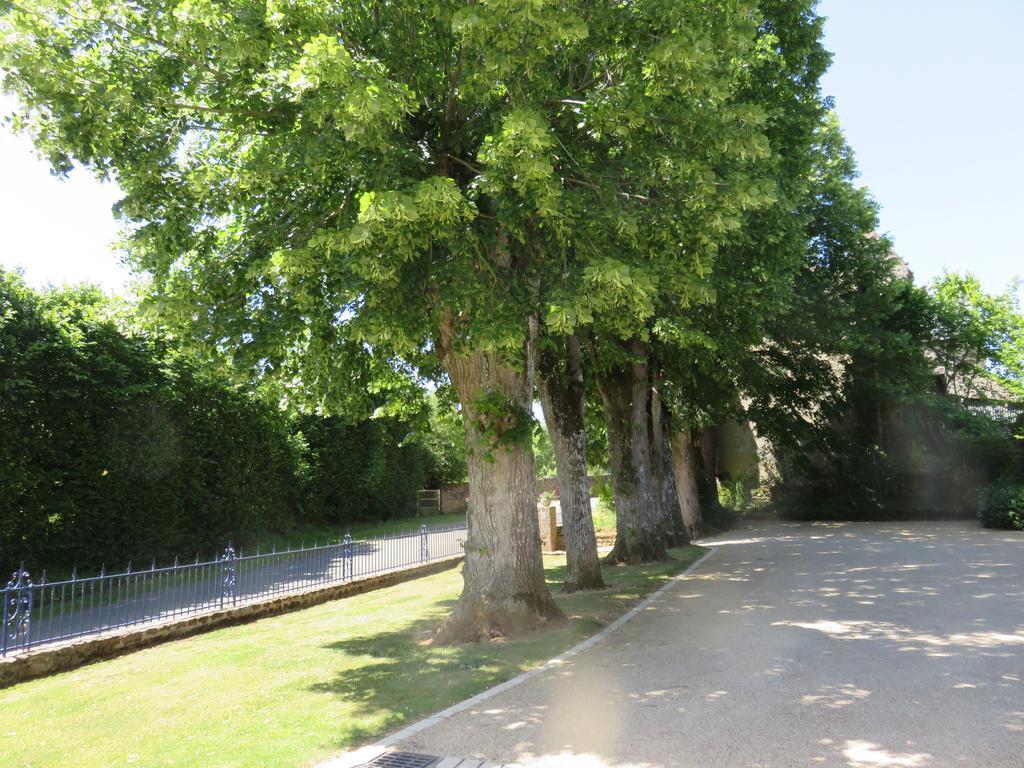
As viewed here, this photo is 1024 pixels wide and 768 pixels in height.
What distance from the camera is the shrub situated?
2242cm

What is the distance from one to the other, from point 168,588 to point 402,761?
772 cm

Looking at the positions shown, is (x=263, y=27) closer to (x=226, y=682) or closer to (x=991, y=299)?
(x=226, y=682)

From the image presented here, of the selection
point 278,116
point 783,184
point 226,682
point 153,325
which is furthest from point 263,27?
point 783,184

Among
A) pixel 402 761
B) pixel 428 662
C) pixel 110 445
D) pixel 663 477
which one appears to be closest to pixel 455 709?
pixel 402 761

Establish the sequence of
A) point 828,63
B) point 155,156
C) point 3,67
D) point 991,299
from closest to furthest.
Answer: point 3,67
point 155,156
point 828,63
point 991,299

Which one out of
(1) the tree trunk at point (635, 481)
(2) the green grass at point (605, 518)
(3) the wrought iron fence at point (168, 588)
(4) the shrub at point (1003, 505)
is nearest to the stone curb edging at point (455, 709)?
(3) the wrought iron fence at point (168, 588)

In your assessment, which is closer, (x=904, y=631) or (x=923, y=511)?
(x=904, y=631)

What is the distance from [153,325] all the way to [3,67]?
10.4ft

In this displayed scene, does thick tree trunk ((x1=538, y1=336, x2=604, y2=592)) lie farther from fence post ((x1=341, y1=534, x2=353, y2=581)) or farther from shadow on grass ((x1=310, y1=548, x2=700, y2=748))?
fence post ((x1=341, y1=534, x2=353, y2=581))

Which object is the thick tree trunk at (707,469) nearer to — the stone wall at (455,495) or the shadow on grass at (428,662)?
the stone wall at (455,495)

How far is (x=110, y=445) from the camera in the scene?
15227 mm

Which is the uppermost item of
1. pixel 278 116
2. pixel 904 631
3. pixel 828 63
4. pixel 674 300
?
pixel 828 63

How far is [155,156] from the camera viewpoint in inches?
358

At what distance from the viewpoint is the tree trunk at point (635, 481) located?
1806 cm
